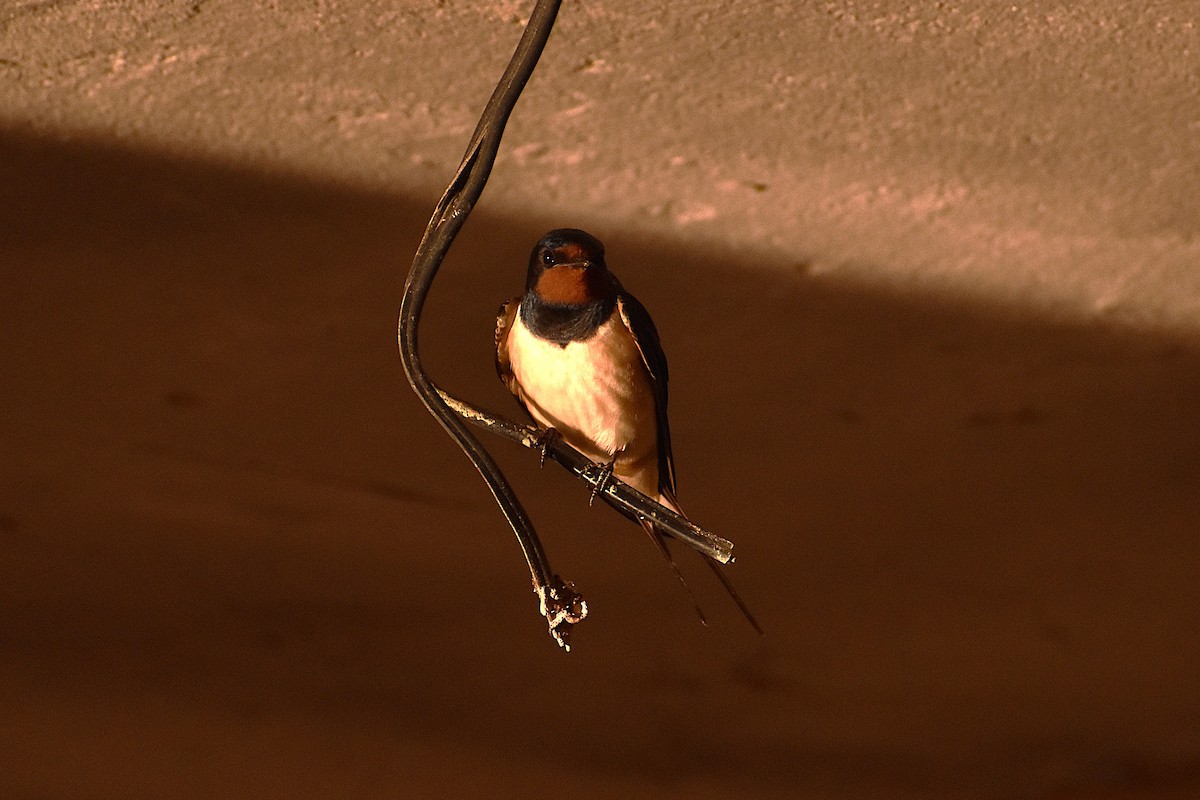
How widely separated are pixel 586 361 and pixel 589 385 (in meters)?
0.02

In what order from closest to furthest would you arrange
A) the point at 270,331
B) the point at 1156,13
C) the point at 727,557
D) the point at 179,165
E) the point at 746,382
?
1. the point at 727,557
2. the point at 1156,13
3. the point at 179,165
4. the point at 270,331
5. the point at 746,382

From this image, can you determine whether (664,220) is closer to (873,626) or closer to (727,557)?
(727,557)

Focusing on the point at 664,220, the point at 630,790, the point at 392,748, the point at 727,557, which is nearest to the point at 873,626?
the point at 630,790

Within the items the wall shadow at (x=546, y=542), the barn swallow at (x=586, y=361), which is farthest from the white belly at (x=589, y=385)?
the wall shadow at (x=546, y=542)

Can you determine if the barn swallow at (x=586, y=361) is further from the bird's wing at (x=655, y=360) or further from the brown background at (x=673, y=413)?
the brown background at (x=673, y=413)

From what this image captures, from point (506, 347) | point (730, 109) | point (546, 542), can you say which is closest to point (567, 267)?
point (506, 347)

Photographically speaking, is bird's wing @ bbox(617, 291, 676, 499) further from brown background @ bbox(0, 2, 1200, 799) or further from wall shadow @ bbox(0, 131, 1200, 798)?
wall shadow @ bbox(0, 131, 1200, 798)

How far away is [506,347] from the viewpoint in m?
1.00

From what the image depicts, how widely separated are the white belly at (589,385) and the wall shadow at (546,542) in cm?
Result: 61

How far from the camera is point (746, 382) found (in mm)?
1866

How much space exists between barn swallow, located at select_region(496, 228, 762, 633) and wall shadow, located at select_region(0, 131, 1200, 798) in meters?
0.60

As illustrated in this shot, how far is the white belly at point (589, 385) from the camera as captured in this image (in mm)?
953

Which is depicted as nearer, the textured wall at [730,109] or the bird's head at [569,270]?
the bird's head at [569,270]

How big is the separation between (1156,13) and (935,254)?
49 cm
